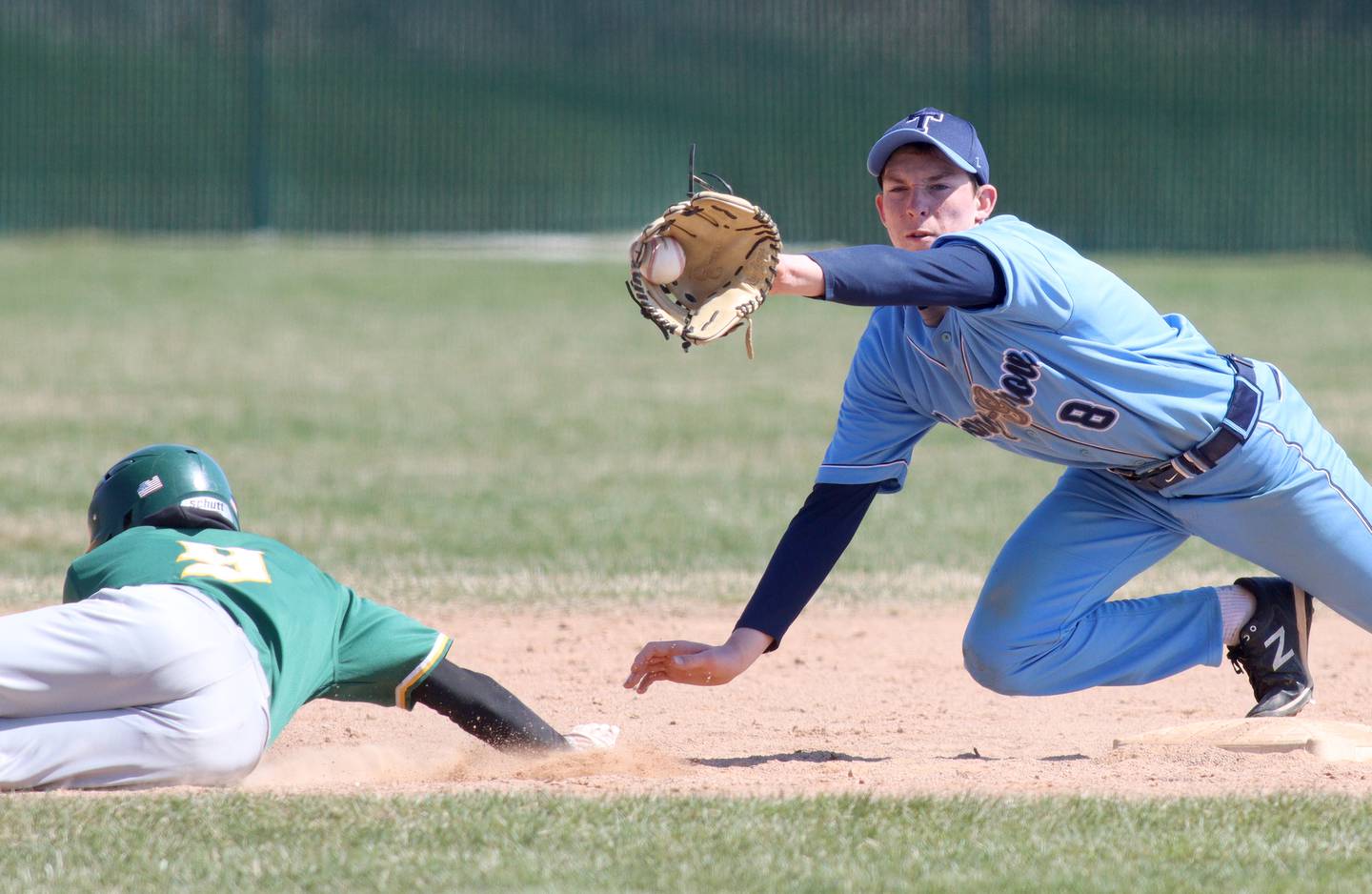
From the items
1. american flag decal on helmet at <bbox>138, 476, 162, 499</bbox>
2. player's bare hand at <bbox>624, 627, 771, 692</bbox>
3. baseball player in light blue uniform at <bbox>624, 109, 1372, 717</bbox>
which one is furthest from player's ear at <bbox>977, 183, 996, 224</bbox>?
american flag decal on helmet at <bbox>138, 476, 162, 499</bbox>

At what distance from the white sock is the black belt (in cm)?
56

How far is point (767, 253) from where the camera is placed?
11.0 feet

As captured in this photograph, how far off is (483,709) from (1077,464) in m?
1.70

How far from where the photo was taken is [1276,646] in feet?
15.7

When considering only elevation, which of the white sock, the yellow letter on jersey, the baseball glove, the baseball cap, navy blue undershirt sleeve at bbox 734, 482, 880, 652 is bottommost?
the white sock

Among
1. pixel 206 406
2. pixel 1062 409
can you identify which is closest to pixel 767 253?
pixel 1062 409

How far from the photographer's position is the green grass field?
339cm

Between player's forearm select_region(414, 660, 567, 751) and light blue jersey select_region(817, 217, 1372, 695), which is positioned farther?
player's forearm select_region(414, 660, 567, 751)

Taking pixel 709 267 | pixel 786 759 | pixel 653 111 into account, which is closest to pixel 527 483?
pixel 786 759

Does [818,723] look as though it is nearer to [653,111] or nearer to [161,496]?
[161,496]

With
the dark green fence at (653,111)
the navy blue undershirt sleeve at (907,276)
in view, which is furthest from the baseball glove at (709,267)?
the dark green fence at (653,111)

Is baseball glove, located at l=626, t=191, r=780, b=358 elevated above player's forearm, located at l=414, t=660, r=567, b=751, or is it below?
above

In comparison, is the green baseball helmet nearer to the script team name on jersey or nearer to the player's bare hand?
the player's bare hand

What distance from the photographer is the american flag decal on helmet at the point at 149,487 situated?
4172 millimetres
